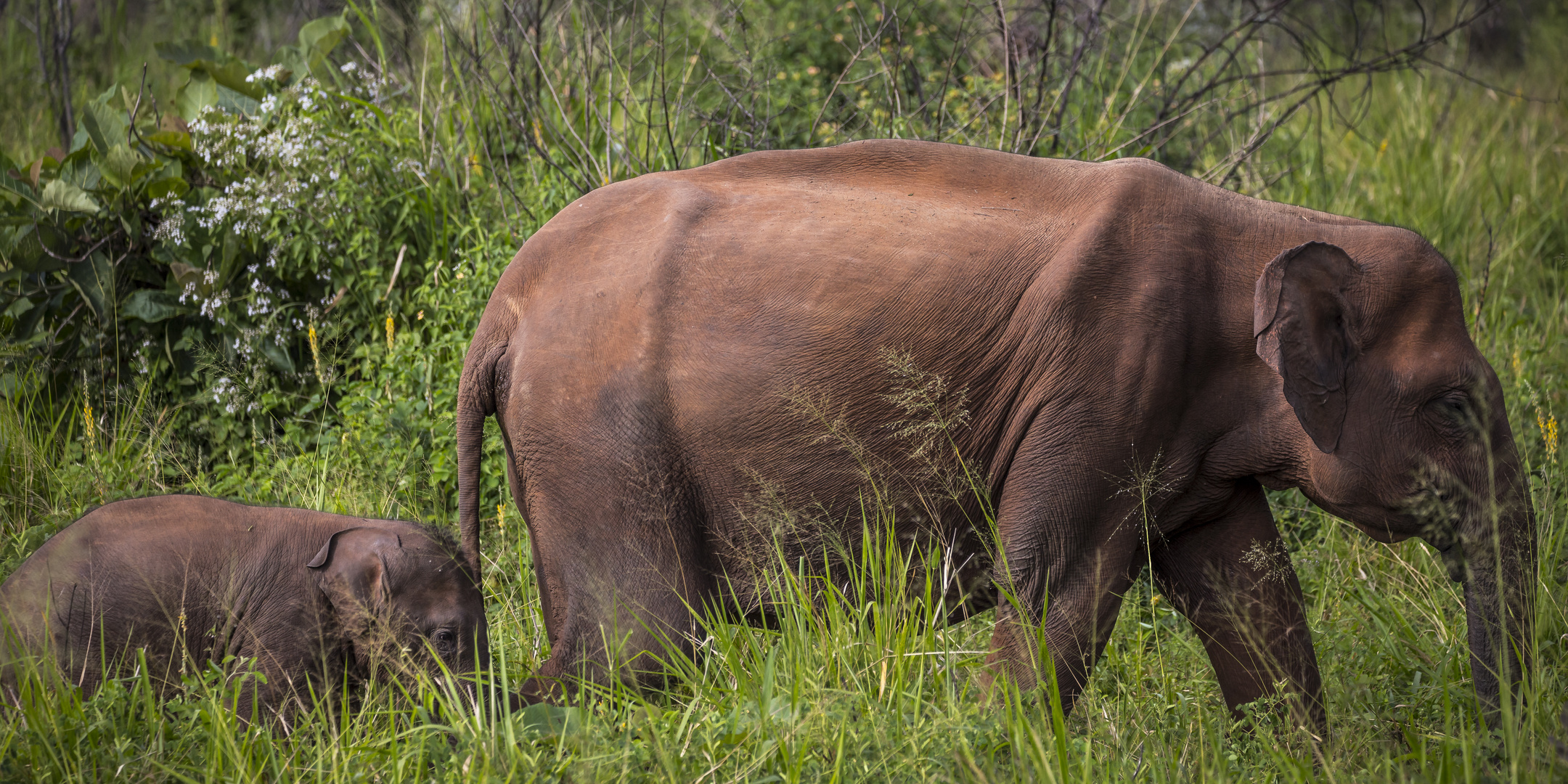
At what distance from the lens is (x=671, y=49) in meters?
6.39

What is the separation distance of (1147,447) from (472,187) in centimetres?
369

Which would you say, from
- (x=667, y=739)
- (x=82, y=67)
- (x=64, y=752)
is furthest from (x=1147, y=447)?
(x=82, y=67)

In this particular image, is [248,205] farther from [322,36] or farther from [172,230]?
[322,36]

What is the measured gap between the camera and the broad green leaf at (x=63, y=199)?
191 inches

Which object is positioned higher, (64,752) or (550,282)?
(550,282)

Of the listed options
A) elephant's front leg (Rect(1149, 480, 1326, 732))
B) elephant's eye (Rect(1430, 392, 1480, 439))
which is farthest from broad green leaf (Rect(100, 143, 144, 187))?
elephant's eye (Rect(1430, 392, 1480, 439))

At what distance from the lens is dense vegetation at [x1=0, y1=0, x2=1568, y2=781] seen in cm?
258

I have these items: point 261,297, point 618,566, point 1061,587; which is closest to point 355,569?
point 618,566

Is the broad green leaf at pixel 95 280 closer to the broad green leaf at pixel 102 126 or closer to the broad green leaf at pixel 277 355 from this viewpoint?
the broad green leaf at pixel 102 126

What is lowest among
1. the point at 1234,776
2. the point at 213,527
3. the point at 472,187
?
the point at 1234,776

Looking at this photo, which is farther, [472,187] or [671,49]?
[671,49]

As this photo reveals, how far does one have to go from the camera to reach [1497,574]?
2873 mm

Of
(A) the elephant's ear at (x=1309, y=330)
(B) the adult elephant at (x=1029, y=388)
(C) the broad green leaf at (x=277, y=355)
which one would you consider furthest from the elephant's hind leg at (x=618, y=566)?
(C) the broad green leaf at (x=277, y=355)

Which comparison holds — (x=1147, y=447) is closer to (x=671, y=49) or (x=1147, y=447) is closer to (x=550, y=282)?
(x=550, y=282)
